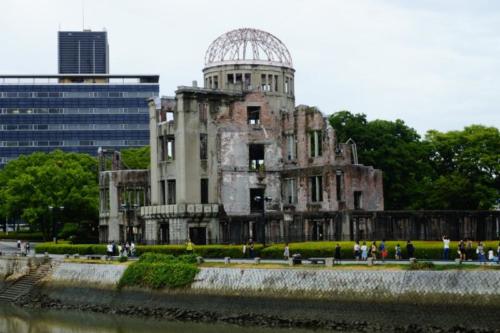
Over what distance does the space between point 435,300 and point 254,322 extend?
11421mm

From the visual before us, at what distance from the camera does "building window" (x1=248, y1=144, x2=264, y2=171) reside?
91750 mm

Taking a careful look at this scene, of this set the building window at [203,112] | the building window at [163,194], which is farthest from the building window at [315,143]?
the building window at [163,194]

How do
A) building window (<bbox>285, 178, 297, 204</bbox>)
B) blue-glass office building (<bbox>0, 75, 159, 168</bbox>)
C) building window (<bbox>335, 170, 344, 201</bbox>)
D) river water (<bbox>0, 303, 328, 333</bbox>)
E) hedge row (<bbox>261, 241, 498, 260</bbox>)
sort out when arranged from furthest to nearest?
blue-glass office building (<bbox>0, 75, 159, 168</bbox>)
building window (<bbox>285, 178, 297, 204</bbox>)
building window (<bbox>335, 170, 344, 201</bbox>)
hedge row (<bbox>261, 241, 498, 260</bbox>)
river water (<bbox>0, 303, 328, 333</bbox>)

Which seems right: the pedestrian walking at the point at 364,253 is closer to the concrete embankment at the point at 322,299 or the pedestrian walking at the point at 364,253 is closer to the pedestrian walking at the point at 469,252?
the concrete embankment at the point at 322,299

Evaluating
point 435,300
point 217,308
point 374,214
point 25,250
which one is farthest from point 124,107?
point 435,300

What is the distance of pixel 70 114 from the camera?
615 ft

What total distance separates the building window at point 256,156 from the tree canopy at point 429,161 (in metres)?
13.8

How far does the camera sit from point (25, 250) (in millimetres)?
86125

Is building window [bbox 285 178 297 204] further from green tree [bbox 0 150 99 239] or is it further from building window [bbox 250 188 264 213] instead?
green tree [bbox 0 150 99 239]

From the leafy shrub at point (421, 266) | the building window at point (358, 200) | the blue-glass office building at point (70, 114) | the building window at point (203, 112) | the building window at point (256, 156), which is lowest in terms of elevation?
the leafy shrub at point (421, 266)

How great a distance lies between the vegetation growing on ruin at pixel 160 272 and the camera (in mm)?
62094

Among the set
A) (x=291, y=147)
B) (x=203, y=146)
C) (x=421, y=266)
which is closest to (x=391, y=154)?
(x=291, y=147)

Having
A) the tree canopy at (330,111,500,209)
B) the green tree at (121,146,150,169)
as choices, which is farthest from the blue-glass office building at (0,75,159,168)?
the tree canopy at (330,111,500,209)

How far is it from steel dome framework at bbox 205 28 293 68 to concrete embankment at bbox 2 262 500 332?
3278 centimetres
